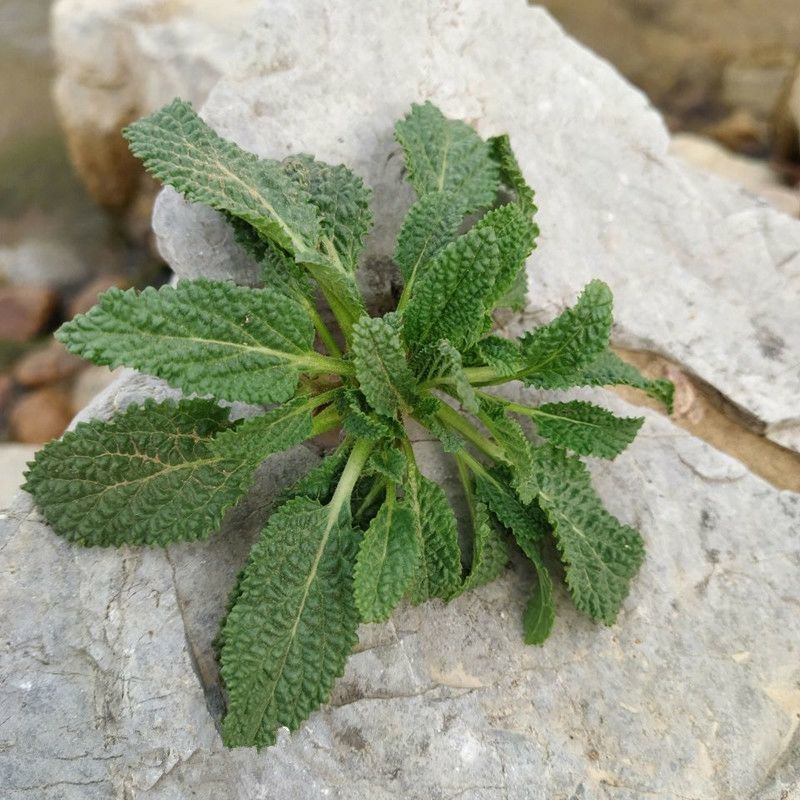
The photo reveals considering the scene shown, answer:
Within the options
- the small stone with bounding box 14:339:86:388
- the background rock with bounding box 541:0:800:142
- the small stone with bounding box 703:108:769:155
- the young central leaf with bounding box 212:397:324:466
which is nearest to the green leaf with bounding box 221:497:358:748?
the young central leaf with bounding box 212:397:324:466

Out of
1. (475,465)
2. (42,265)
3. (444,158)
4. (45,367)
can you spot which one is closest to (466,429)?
(475,465)

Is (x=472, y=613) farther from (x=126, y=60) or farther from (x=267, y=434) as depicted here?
(x=126, y=60)

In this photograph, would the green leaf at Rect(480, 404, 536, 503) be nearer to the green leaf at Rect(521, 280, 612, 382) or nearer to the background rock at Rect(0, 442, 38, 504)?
the green leaf at Rect(521, 280, 612, 382)

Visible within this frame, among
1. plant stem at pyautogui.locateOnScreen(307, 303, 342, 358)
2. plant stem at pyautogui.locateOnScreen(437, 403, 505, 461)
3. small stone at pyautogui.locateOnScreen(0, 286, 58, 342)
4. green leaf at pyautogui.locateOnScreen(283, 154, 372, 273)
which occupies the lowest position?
small stone at pyautogui.locateOnScreen(0, 286, 58, 342)

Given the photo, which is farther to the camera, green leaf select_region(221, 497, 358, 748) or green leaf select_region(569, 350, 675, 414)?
green leaf select_region(569, 350, 675, 414)

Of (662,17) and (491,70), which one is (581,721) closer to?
(491,70)

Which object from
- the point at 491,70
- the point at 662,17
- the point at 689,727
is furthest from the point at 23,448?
the point at 662,17
